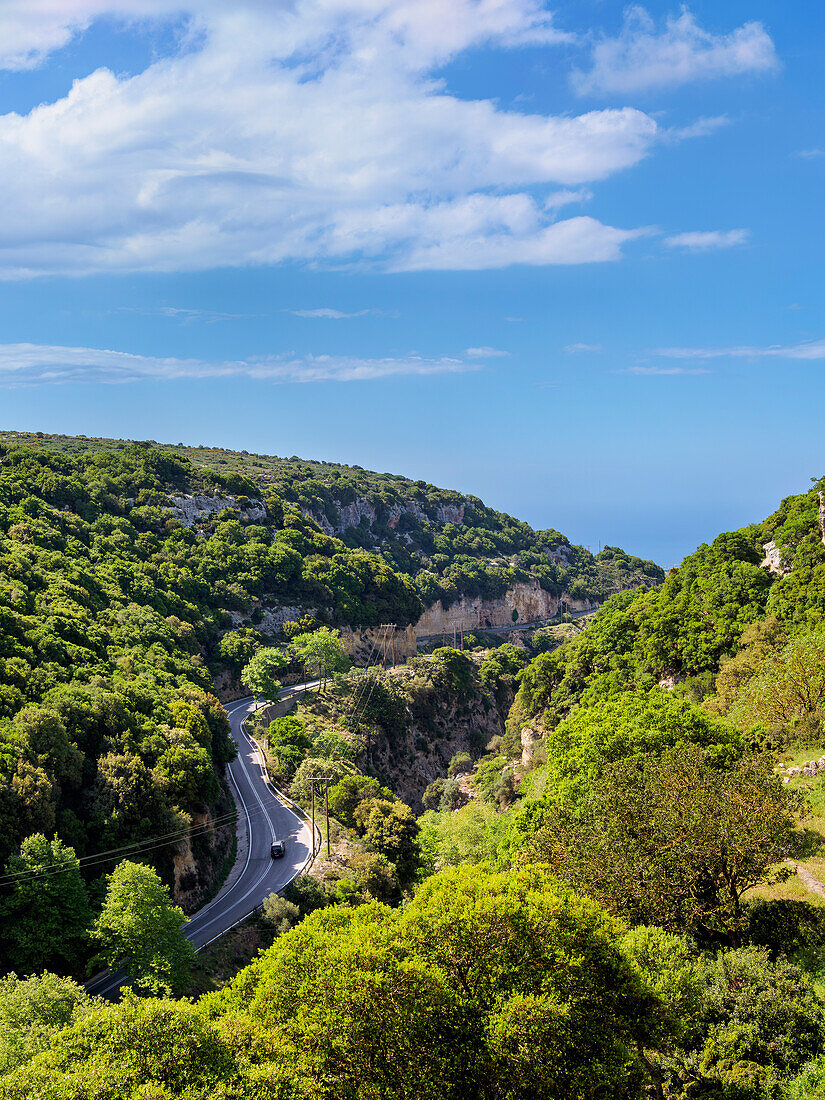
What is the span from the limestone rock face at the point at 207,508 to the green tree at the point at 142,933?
213 feet

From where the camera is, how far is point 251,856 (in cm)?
4478

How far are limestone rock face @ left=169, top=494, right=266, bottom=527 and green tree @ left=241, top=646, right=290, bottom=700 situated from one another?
2711 centimetres

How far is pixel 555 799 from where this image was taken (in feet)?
104

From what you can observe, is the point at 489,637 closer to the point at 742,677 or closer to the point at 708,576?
the point at 708,576

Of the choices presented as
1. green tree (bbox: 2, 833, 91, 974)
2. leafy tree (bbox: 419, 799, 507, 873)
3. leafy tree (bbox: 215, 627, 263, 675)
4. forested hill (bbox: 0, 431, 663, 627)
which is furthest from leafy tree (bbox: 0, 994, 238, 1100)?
forested hill (bbox: 0, 431, 663, 627)

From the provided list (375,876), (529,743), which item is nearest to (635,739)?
(375,876)

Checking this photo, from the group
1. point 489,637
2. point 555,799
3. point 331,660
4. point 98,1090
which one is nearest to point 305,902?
point 555,799

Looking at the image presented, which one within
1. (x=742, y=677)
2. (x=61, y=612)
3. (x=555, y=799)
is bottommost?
(x=555, y=799)

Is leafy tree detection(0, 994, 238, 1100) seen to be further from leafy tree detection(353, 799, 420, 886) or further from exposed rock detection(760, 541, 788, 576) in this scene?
exposed rock detection(760, 541, 788, 576)

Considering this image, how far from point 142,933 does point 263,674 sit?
3987 cm

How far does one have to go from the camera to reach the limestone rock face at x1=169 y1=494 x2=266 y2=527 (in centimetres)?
9150

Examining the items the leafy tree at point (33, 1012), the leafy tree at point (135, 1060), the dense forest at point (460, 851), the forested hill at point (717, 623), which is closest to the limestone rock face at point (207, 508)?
the dense forest at point (460, 851)

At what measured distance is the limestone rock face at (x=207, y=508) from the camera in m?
91.5

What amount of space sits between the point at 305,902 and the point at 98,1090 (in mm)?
24752
